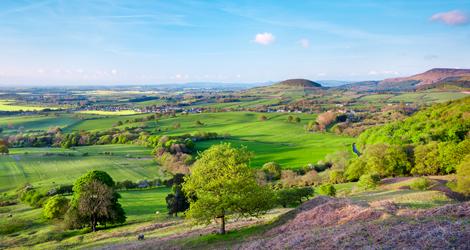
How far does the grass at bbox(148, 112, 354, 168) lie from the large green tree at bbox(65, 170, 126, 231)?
4245 cm

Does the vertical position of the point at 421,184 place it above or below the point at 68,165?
above

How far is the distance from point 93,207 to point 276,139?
103 metres

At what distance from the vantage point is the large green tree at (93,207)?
2233 inches

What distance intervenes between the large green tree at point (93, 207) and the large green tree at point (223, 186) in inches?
1095

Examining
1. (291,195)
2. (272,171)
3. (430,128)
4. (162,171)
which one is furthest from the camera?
(430,128)

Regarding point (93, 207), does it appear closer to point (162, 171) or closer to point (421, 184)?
point (162, 171)

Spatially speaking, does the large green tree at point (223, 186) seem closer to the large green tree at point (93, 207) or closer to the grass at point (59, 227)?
the grass at point (59, 227)

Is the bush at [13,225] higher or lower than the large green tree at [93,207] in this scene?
lower

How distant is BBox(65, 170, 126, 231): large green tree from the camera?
186 feet

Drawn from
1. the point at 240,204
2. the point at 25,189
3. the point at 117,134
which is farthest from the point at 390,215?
the point at 117,134

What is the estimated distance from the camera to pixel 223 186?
34.3 meters

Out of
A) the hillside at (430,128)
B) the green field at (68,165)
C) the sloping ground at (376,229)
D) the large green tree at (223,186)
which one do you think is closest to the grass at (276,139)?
the hillside at (430,128)

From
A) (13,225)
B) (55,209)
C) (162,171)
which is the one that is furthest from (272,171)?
(13,225)

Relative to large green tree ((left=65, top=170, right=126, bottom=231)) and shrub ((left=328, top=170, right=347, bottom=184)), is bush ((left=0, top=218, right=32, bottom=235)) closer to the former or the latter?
large green tree ((left=65, top=170, right=126, bottom=231))
